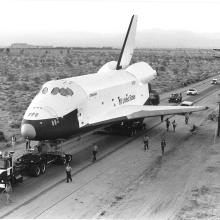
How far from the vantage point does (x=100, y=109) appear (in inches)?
1061

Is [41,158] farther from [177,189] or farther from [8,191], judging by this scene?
[177,189]

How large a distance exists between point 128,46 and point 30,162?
21.5 m

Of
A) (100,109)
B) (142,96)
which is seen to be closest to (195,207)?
(100,109)

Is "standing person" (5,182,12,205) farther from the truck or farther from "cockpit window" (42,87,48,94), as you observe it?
"cockpit window" (42,87,48,94)

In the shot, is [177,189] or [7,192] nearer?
[7,192]

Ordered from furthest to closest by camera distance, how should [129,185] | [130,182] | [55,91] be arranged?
[55,91], [130,182], [129,185]

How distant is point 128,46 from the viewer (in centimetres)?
3919

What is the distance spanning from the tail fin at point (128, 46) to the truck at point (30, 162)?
14.8m

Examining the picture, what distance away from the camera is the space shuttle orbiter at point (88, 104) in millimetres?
21656

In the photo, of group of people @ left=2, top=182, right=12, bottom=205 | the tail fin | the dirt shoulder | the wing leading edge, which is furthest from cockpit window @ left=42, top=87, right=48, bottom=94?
the tail fin

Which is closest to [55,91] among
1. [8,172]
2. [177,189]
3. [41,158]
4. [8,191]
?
[41,158]

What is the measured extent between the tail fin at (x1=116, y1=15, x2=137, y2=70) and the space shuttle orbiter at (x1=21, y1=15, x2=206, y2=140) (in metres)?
1.19

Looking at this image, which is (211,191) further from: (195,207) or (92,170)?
(92,170)

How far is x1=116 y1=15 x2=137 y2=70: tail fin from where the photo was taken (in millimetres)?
37775
